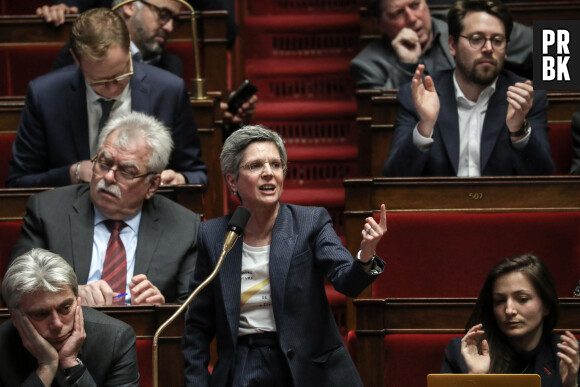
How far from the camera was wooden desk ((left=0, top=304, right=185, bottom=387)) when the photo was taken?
100 cm

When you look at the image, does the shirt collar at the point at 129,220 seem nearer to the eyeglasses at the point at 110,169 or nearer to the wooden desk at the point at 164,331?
the eyeglasses at the point at 110,169

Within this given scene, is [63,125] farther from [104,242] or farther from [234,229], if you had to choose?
[234,229]

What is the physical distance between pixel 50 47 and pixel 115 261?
24.7 inches

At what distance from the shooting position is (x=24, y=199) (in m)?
1.25

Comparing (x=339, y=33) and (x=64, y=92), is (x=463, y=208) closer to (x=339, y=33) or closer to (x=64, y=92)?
(x=64, y=92)

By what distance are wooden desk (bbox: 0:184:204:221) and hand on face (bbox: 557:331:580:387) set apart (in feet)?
1.63

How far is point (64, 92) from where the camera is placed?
133cm

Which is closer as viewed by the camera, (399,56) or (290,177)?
(399,56)

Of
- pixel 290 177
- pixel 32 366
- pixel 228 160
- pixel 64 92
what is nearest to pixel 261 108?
pixel 290 177

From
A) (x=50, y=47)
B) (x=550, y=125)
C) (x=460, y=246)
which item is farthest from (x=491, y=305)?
(x=50, y=47)

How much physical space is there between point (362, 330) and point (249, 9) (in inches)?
46.2

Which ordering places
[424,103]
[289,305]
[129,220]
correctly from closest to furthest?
[289,305]
[129,220]
[424,103]

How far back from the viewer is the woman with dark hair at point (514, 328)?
37.6 inches

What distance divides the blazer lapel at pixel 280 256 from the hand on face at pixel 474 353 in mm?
174
